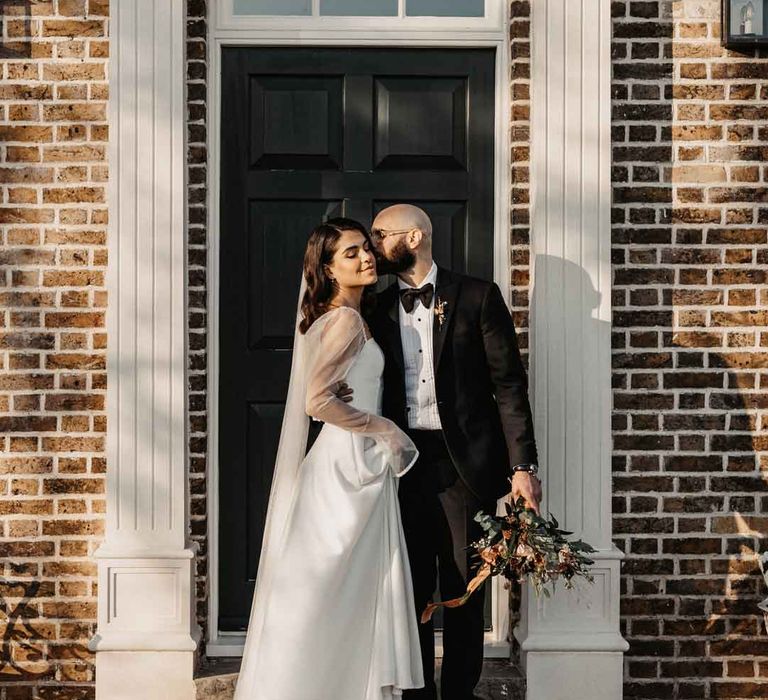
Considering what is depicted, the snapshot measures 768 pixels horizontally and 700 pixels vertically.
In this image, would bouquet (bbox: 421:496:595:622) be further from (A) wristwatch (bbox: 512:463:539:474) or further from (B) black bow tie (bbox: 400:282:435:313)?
(B) black bow tie (bbox: 400:282:435:313)

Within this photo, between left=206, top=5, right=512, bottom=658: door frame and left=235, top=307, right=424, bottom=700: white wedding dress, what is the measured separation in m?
0.79

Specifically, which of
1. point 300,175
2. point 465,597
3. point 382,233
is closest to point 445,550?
point 465,597

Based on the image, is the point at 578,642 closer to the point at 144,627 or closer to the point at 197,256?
the point at 144,627

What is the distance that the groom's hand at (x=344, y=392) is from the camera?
386cm

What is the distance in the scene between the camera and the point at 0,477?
4.45m

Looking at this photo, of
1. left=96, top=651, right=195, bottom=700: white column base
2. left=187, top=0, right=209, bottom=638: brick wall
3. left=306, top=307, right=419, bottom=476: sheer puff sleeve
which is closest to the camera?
left=306, top=307, right=419, bottom=476: sheer puff sleeve

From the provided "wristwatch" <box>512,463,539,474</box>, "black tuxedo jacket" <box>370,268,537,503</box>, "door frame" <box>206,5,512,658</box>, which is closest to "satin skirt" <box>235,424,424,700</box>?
"black tuxedo jacket" <box>370,268,537,503</box>

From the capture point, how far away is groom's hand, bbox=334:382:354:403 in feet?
12.7

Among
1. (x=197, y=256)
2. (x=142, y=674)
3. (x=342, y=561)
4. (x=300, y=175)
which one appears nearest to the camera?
(x=342, y=561)

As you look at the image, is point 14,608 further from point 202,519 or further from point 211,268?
point 211,268

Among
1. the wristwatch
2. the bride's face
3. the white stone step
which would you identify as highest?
the bride's face

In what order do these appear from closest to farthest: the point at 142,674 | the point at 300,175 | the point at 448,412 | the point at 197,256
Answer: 1. the point at 448,412
2. the point at 142,674
3. the point at 197,256
4. the point at 300,175

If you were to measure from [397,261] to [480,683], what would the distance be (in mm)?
1722

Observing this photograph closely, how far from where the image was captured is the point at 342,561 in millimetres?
3822
